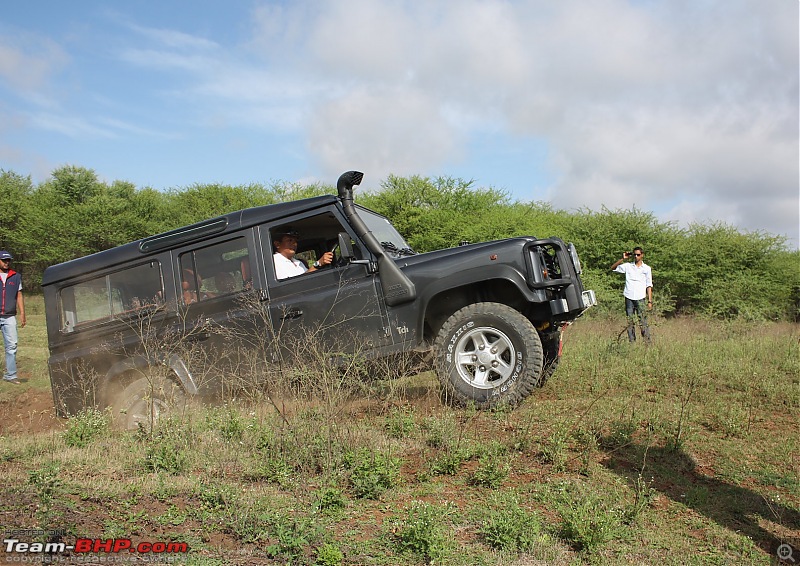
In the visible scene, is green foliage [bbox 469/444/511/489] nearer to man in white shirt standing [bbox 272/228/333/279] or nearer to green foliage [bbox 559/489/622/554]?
green foliage [bbox 559/489/622/554]

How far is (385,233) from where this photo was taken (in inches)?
291

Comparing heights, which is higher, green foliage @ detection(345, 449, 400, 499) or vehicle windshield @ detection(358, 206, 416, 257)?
vehicle windshield @ detection(358, 206, 416, 257)

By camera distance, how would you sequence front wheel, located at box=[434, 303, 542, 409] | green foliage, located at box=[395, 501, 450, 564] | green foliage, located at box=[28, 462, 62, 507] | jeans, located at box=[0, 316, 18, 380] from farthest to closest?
jeans, located at box=[0, 316, 18, 380]
front wheel, located at box=[434, 303, 542, 409]
green foliage, located at box=[28, 462, 62, 507]
green foliage, located at box=[395, 501, 450, 564]

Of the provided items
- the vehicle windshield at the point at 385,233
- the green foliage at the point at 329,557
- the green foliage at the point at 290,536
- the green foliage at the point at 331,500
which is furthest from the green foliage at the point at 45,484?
the vehicle windshield at the point at 385,233

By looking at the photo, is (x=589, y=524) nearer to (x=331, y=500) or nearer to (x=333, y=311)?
(x=331, y=500)

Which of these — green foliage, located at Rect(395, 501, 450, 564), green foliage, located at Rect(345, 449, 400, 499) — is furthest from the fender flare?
green foliage, located at Rect(395, 501, 450, 564)

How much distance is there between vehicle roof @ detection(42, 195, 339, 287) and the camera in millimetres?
6688

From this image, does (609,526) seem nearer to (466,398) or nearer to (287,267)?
(466,398)

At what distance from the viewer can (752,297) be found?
20359 mm

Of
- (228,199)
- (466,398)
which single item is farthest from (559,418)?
(228,199)

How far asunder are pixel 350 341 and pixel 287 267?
1.06 m
